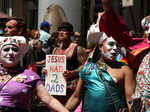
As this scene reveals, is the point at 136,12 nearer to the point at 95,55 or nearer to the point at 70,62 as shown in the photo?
the point at 70,62

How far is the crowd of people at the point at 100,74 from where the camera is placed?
5172 mm

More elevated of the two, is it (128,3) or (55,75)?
(128,3)

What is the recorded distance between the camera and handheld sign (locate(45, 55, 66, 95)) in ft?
27.3

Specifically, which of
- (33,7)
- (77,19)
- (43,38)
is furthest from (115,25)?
(33,7)

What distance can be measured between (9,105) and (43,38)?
643 centimetres

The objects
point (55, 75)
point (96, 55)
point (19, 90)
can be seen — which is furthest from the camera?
point (55, 75)

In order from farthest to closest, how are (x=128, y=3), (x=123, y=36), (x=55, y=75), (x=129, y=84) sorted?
1. (x=128, y=3)
2. (x=55, y=75)
3. (x=123, y=36)
4. (x=129, y=84)

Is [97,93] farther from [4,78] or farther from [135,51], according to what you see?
[4,78]

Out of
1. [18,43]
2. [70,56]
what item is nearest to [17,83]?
[18,43]

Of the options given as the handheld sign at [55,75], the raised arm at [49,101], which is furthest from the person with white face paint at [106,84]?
the handheld sign at [55,75]

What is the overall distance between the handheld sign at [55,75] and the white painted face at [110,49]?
2083 mm

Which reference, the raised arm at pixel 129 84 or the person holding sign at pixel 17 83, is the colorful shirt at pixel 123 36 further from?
the person holding sign at pixel 17 83

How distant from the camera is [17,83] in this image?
5.17 m

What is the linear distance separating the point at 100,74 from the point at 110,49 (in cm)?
41
